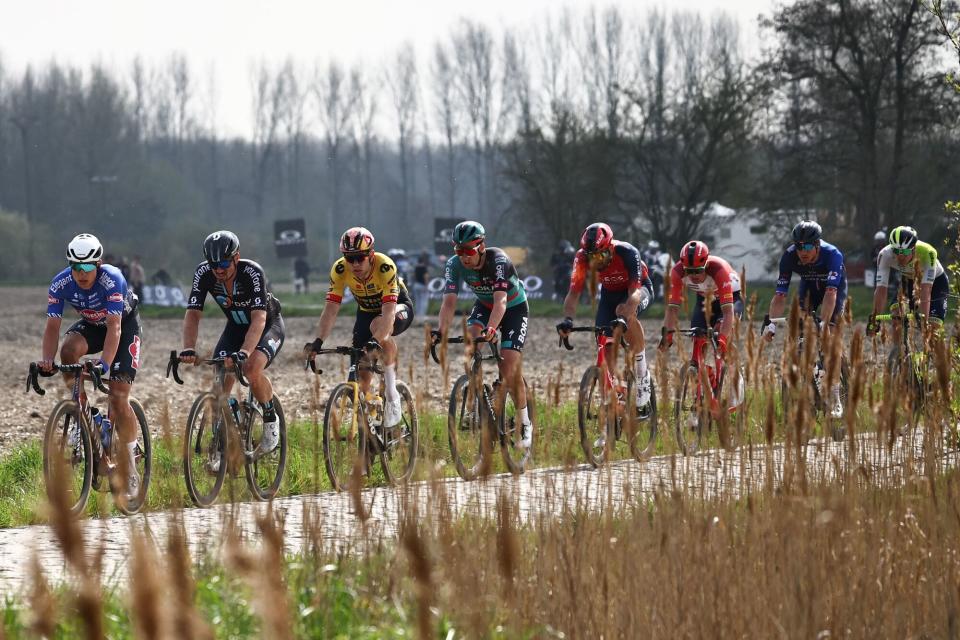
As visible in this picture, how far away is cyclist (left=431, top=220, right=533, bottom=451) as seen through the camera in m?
9.94

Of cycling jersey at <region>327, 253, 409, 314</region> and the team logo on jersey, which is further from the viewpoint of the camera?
cycling jersey at <region>327, 253, 409, 314</region>

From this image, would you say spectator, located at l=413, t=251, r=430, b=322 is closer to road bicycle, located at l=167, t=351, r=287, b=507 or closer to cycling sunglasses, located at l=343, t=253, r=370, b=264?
cycling sunglasses, located at l=343, t=253, r=370, b=264

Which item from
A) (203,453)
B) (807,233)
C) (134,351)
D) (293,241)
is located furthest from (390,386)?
(293,241)

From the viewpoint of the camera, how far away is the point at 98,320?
9422 mm

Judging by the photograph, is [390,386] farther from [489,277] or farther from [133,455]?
[133,455]

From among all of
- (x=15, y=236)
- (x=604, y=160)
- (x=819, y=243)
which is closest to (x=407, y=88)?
(x=15, y=236)

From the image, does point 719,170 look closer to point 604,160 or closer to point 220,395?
point 604,160

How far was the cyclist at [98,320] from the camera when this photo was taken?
A: 28.9 feet

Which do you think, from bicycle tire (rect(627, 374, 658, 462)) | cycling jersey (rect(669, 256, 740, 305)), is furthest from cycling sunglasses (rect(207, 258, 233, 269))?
cycling jersey (rect(669, 256, 740, 305))

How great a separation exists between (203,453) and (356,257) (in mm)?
1860

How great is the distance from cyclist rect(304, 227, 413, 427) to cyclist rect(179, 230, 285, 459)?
0.45 metres

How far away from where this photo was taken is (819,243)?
493 inches

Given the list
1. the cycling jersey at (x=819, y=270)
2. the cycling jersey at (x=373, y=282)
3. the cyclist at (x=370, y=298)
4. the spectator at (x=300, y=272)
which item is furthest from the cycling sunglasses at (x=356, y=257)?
the spectator at (x=300, y=272)

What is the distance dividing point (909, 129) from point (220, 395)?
37.1 m
